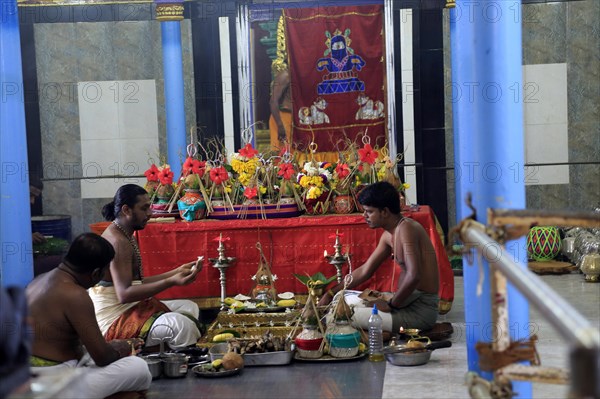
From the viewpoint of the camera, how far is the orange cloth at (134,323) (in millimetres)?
6812

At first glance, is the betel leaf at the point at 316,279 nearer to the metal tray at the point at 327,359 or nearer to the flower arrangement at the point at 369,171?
the metal tray at the point at 327,359

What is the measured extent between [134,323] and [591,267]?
5314 millimetres

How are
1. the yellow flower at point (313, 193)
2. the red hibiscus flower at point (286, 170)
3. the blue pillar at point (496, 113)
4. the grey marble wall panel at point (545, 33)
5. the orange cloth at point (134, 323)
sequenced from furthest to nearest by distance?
1. the grey marble wall panel at point (545, 33)
2. the red hibiscus flower at point (286, 170)
3. the yellow flower at point (313, 193)
4. the orange cloth at point (134, 323)
5. the blue pillar at point (496, 113)

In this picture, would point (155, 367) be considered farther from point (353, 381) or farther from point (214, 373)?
point (353, 381)

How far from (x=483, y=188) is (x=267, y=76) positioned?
9.41 metres

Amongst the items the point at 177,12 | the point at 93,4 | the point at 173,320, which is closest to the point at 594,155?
the point at 177,12

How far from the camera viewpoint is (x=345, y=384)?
20.3 ft

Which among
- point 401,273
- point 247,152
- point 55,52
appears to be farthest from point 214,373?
point 55,52

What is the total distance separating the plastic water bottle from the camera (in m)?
6.71

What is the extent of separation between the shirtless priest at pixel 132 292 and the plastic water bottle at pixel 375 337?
1339 millimetres

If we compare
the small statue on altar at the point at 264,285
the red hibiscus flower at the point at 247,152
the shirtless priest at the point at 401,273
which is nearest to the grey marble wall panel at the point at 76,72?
the red hibiscus flower at the point at 247,152

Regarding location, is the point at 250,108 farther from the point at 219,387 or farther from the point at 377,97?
the point at 219,387

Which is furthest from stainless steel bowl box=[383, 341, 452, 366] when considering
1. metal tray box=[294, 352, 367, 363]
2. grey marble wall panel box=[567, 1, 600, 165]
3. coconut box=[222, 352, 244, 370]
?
grey marble wall panel box=[567, 1, 600, 165]

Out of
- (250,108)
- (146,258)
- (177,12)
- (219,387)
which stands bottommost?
(219,387)
